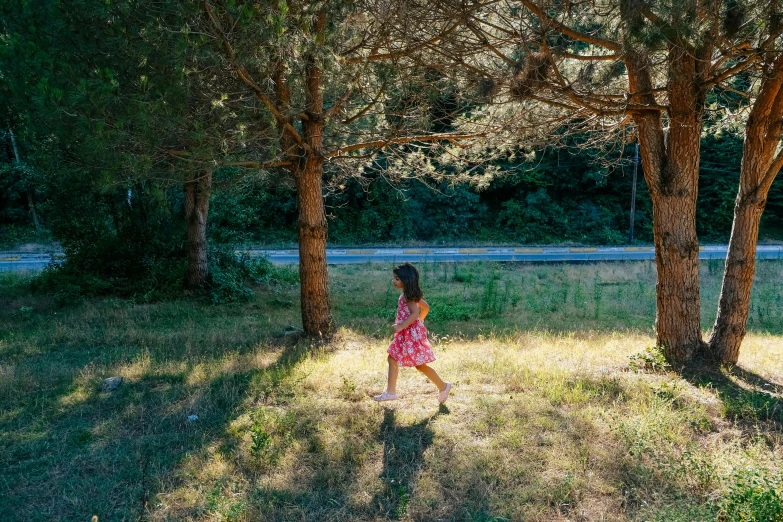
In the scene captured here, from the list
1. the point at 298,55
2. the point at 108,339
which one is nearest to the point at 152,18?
the point at 298,55

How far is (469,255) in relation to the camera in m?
24.7

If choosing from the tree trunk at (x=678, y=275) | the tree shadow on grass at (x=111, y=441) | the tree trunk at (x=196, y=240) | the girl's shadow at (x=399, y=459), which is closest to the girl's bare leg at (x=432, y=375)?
the girl's shadow at (x=399, y=459)

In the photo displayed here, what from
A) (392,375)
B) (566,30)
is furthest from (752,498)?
(566,30)

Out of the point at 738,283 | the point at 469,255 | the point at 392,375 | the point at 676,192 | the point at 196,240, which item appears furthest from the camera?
the point at 469,255

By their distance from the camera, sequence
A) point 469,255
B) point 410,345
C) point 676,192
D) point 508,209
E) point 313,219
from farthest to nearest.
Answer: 1. point 508,209
2. point 469,255
3. point 313,219
4. point 676,192
5. point 410,345

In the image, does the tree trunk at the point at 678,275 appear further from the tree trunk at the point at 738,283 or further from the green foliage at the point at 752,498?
the green foliage at the point at 752,498

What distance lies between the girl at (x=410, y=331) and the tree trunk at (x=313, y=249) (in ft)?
10.2

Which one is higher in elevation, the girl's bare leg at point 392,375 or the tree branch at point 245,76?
the tree branch at point 245,76

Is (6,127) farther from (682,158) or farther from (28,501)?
(682,158)

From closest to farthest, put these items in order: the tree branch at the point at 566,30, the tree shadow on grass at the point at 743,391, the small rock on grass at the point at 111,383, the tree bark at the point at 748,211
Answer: the tree shadow on grass at the point at 743,391 → the tree branch at the point at 566,30 → the small rock on grass at the point at 111,383 → the tree bark at the point at 748,211

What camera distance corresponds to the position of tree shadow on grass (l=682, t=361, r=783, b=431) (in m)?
4.79

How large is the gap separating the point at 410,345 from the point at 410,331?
13cm

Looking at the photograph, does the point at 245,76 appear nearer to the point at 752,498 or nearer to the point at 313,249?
the point at 313,249

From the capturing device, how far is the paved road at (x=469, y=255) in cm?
2238
